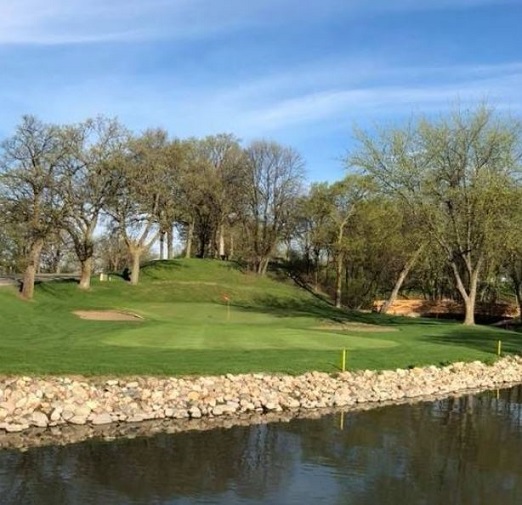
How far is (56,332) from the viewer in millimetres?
27797

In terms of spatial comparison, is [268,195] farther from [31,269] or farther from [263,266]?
[31,269]

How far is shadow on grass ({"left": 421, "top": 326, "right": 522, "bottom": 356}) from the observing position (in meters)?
32.5

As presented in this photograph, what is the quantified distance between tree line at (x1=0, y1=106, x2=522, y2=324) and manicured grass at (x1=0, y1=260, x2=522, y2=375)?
13.1 feet

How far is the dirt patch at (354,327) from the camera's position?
37631mm

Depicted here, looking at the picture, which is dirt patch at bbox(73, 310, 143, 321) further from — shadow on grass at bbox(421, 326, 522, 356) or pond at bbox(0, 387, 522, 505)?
Answer: pond at bbox(0, 387, 522, 505)

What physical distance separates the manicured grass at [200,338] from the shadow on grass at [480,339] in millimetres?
68

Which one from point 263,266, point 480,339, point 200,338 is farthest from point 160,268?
point 200,338

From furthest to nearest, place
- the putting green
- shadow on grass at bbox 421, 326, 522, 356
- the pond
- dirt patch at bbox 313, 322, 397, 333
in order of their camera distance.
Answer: dirt patch at bbox 313, 322, 397, 333 → shadow on grass at bbox 421, 326, 522, 356 → the putting green → the pond

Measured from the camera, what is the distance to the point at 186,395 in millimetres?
17828

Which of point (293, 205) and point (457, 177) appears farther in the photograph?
point (293, 205)

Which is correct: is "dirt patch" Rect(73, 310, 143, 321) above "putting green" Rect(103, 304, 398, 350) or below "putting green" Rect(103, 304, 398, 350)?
below

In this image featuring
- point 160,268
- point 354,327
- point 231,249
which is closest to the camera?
point 354,327

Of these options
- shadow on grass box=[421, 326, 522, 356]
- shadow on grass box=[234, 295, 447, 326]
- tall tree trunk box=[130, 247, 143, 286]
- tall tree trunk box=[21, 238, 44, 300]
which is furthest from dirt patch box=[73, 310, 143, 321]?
shadow on grass box=[421, 326, 522, 356]

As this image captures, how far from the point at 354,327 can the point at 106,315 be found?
13.8m
